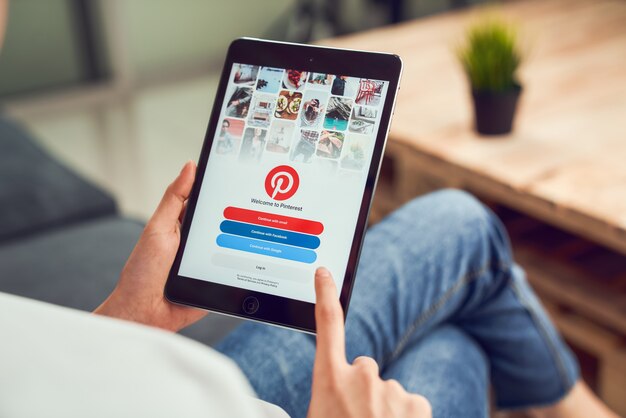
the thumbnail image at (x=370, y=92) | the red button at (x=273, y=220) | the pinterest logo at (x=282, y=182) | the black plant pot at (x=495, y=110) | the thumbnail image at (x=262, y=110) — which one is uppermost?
the thumbnail image at (x=370, y=92)

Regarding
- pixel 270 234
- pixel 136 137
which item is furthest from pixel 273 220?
pixel 136 137

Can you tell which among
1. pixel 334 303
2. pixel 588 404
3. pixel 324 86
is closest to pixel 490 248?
pixel 588 404

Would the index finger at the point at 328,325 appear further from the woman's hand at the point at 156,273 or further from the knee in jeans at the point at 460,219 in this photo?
the knee in jeans at the point at 460,219

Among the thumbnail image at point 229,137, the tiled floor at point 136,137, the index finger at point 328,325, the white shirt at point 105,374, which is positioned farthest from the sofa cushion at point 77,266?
the tiled floor at point 136,137

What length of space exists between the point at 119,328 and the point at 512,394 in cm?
85

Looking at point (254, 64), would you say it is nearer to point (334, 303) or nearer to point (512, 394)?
point (334, 303)

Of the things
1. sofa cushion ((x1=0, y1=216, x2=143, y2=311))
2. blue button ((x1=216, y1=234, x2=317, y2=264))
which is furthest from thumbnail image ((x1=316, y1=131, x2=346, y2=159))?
sofa cushion ((x1=0, y1=216, x2=143, y2=311))

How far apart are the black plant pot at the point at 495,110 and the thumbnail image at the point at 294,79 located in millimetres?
645

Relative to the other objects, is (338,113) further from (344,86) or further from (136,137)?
(136,137)

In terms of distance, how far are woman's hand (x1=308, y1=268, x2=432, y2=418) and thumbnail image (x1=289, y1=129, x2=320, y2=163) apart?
23cm

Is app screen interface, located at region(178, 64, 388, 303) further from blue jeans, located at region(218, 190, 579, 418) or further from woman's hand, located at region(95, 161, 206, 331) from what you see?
blue jeans, located at region(218, 190, 579, 418)

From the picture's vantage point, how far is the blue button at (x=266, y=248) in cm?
70

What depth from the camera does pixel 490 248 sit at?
0.99m

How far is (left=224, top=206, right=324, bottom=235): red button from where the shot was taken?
698mm
